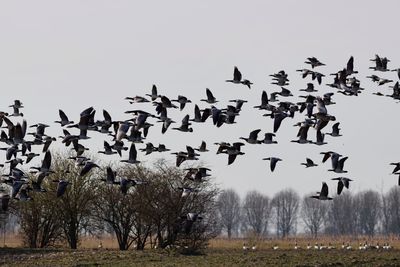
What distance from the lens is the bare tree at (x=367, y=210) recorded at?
463ft

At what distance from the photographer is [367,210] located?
14325 centimetres

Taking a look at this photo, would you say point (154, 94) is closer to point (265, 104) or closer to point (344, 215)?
point (265, 104)

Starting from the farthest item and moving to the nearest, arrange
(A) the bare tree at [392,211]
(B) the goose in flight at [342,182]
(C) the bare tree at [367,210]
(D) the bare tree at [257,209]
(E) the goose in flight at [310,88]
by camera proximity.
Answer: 1. (D) the bare tree at [257,209]
2. (C) the bare tree at [367,210]
3. (A) the bare tree at [392,211]
4. (E) the goose in flight at [310,88]
5. (B) the goose in flight at [342,182]

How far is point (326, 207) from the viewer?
6693 inches

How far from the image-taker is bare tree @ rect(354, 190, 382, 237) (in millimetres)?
141125

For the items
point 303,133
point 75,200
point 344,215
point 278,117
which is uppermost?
point 344,215

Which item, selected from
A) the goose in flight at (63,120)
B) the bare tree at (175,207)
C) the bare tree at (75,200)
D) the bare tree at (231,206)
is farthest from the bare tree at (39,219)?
the bare tree at (231,206)

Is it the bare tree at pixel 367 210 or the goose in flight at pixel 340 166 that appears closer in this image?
the goose in flight at pixel 340 166

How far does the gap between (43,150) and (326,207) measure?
486ft

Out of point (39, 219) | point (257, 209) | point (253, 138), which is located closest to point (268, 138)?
point (253, 138)

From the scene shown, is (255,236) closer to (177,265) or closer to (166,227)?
(166,227)

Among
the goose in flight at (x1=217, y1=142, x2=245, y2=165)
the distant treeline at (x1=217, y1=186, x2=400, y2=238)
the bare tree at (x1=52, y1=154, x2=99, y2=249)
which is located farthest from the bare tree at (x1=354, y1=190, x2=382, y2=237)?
the goose in flight at (x1=217, y1=142, x2=245, y2=165)

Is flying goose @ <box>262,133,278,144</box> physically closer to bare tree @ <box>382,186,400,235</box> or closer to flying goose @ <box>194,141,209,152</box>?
flying goose @ <box>194,141,209,152</box>

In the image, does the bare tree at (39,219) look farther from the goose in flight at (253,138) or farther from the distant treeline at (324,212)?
the distant treeline at (324,212)
